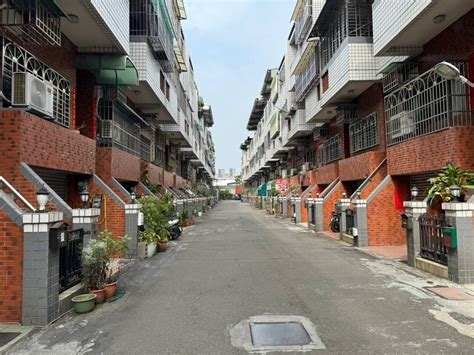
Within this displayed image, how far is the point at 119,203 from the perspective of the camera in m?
12.5

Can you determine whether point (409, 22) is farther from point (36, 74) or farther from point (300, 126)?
point (300, 126)

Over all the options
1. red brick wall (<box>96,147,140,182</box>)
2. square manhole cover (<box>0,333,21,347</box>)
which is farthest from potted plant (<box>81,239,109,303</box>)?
red brick wall (<box>96,147,140,182</box>)

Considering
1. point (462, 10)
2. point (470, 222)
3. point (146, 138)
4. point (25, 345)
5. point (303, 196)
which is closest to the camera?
point (25, 345)

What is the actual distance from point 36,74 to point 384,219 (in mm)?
12211

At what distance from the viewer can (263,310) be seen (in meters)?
6.54

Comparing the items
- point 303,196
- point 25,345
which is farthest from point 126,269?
point 303,196

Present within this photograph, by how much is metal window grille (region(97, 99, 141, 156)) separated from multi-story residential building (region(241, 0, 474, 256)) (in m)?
9.14

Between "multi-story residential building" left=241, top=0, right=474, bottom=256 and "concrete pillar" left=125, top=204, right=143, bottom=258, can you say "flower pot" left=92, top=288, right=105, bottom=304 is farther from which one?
"multi-story residential building" left=241, top=0, right=474, bottom=256

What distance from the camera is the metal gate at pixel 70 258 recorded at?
6.75 m

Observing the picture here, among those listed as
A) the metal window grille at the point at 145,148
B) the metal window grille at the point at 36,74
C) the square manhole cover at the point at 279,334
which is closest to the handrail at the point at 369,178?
the square manhole cover at the point at 279,334

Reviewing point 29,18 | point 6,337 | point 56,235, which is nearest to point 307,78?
point 29,18

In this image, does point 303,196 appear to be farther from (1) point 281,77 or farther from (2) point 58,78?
(2) point 58,78

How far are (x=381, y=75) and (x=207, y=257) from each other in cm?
952

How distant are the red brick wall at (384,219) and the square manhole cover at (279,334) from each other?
956cm
